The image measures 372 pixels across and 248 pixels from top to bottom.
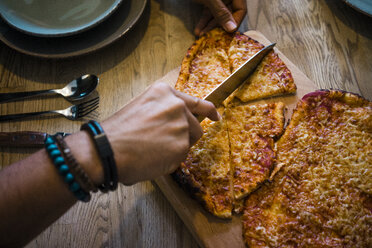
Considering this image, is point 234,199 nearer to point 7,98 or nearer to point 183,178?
point 183,178

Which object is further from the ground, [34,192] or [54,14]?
[54,14]

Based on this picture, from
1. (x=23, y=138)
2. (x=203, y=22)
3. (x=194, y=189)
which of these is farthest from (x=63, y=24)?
(x=194, y=189)

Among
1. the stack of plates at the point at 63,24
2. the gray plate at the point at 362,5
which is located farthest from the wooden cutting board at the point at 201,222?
the gray plate at the point at 362,5

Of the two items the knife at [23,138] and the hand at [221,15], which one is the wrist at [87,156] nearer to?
the knife at [23,138]

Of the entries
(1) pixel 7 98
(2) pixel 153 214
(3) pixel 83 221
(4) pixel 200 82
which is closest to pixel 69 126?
(1) pixel 7 98

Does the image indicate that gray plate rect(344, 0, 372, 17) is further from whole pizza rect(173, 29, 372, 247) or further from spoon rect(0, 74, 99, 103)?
spoon rect(0, 74, 99, 103)

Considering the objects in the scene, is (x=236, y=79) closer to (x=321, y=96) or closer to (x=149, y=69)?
(x=321, y=96)

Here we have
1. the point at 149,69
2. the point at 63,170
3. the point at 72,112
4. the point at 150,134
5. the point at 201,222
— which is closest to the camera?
the point at 63,170
